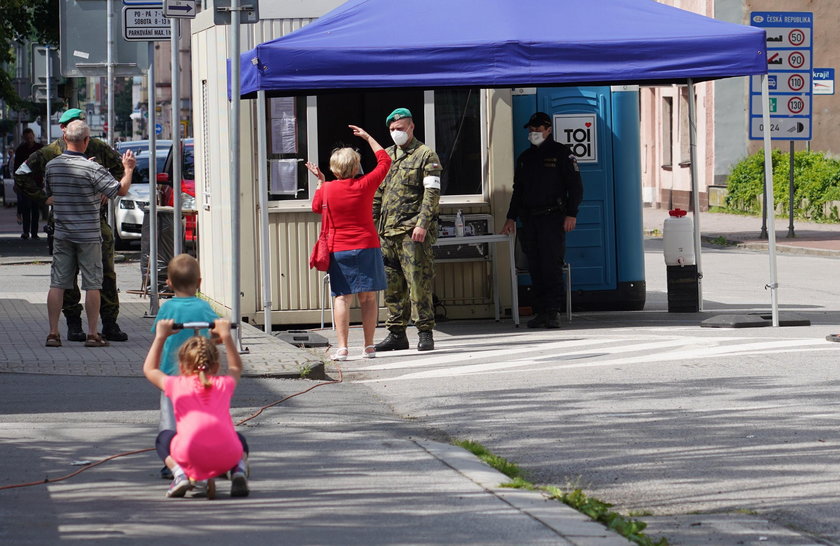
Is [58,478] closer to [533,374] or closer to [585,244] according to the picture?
[533,374]

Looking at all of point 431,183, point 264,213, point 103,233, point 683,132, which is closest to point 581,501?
point 431,183

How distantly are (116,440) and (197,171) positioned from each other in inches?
340

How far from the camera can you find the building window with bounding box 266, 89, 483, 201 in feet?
46.0

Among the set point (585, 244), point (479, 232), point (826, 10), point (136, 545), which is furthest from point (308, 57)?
point (826, 10)

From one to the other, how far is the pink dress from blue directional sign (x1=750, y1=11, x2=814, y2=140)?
13.8m

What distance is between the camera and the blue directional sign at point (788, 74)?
63.4 ft

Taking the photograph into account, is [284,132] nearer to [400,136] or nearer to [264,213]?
[264,213]

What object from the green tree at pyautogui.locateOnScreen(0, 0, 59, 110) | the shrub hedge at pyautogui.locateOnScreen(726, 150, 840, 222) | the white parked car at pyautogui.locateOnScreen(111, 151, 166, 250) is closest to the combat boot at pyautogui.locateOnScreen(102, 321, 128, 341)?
the white parked car at pyautogui.locateOnScreen(111, 151, 166, 250)

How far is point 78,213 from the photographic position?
11.6 m

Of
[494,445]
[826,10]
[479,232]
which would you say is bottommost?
[494,445]

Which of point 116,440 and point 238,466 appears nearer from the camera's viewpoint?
point 238,466

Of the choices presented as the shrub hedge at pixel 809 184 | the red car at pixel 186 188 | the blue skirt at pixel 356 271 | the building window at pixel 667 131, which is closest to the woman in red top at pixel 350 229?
the blue skirt at pixel 356 271

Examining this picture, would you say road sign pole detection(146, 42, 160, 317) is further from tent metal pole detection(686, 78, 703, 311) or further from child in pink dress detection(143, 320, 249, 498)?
child in pink dress detection(143, 320, 249, 498)

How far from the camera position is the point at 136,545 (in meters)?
5.56
